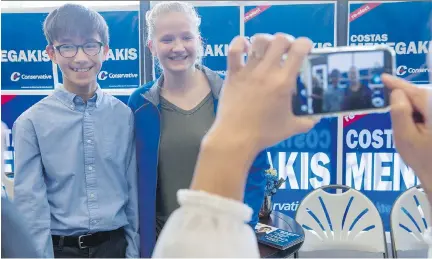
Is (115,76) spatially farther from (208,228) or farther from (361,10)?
(208,228)

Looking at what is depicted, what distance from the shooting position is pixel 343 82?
2.13ft

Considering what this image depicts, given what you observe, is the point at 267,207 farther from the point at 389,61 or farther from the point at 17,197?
the point at 389,61

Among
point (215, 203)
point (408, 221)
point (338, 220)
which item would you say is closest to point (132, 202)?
point (215, 203)

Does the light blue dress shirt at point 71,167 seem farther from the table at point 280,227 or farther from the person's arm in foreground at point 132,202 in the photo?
the table at point 280,227

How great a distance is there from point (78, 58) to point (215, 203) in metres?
1.11

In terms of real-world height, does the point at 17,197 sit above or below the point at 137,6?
below

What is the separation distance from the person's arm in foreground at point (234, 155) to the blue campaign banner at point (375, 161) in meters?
2.67

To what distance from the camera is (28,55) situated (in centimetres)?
310

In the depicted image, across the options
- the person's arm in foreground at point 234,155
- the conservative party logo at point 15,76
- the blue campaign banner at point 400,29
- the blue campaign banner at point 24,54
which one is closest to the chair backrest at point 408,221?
the blue campaign banner at point 400,29

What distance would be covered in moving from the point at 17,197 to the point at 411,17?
8.83ft

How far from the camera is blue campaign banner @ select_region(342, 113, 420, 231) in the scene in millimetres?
2957

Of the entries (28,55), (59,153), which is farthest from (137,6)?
(59,153)

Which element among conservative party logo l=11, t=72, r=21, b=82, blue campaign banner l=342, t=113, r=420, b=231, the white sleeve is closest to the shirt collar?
the white sleeve

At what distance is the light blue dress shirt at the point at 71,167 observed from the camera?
1.30m
